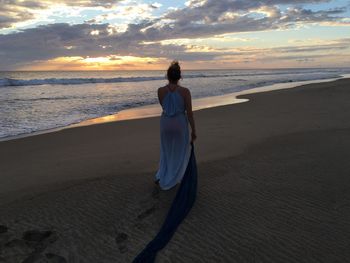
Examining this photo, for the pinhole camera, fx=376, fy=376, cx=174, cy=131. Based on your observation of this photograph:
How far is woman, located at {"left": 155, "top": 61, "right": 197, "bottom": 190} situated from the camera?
5.43 meters

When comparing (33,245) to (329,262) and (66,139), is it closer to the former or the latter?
(329,262)

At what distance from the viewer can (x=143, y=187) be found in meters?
5.91

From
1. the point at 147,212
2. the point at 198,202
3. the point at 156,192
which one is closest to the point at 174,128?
the point at 156,192

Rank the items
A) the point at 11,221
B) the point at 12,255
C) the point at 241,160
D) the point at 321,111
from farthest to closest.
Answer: the point at 321,111 < the point at 241,160 < the point at 11,221 < the point at 12,255

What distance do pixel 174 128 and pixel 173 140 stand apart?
0.19m

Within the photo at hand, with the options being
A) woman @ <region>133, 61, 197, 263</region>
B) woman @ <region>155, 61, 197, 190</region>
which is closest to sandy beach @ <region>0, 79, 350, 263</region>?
woman @ <region>133, 61, 197, 263</region>

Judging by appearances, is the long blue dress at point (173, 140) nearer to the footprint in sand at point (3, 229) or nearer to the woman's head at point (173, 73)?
the woman's head at point (173, 73)

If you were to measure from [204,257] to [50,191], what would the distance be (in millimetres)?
3031

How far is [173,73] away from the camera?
5.35 metres

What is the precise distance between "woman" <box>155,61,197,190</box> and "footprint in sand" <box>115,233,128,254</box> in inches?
53.9

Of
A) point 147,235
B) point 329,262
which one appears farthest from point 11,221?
point 329,262

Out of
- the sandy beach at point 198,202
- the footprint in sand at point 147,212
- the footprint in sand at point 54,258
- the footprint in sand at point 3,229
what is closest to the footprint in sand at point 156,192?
the sandy beach at point 198,202

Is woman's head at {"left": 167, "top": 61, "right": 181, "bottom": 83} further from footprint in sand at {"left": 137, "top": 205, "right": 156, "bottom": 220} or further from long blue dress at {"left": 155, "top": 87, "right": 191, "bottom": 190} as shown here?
footprint in sand at {"left": 137, "top": 205, "right": 156, "bottom": 220}

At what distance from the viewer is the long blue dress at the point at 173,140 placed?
546 cm
